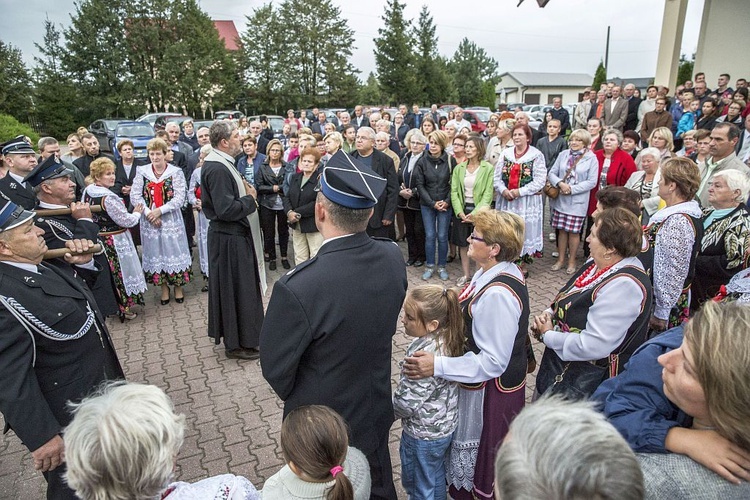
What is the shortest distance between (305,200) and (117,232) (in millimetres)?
2161

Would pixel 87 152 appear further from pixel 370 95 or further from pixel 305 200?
pixel 370 95

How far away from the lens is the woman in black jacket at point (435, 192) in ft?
21.2

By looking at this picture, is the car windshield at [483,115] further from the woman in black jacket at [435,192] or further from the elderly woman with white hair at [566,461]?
the elderly woman with white hair at [566,461]

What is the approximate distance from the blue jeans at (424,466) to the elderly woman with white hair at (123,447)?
1.35 metres

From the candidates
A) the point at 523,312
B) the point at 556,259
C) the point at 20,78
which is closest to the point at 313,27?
the point at 20,78

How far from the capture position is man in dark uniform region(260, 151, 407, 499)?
79.0 inches

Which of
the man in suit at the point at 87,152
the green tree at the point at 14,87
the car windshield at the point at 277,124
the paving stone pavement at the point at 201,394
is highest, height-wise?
the green tree at the point at 14,87

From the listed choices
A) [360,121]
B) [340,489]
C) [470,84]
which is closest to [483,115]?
[360,121]

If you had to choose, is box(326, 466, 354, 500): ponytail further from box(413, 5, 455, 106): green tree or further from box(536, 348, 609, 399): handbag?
box(413, 5, 455, 106): green tree

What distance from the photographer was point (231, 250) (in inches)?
178

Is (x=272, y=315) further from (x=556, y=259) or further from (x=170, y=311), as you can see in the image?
(x=556, y=259)

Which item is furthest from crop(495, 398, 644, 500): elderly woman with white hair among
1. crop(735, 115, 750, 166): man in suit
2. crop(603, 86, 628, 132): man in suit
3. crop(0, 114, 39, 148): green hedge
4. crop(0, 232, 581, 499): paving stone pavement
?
crop(0, 114, 39, 148): green hedge

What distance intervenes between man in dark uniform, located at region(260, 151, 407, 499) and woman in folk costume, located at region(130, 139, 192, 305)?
13.6 feet

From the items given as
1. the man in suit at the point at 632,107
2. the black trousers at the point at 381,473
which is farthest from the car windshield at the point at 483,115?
the black trousers at the point at 381,473
